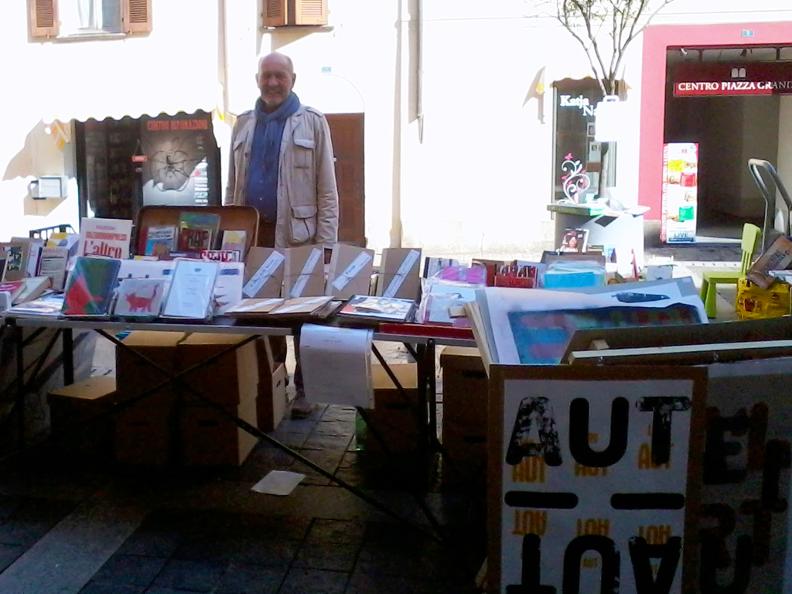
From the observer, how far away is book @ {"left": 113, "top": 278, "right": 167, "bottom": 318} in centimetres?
314

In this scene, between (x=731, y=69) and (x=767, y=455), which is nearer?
(x=767, y=455)

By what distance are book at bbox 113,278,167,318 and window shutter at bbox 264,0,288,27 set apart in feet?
29.4

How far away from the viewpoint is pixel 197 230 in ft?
Result: 12.4

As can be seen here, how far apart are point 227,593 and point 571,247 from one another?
211 inches

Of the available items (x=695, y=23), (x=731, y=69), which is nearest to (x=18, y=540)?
(x=695, y=23)

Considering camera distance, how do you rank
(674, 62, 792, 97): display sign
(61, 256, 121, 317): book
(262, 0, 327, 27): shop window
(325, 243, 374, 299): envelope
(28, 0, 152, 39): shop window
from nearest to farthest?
(61, 256, 121, 317): book
(325, 243, 374, 299): envelope
(262, 0, 327, 27): shop window
(28, 0, 152, 39): shop window
(674, 62, 792, 97): display sign

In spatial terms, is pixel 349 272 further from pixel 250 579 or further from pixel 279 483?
pixel 250 579

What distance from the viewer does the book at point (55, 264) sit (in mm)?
3635

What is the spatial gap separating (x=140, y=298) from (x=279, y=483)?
0.98 metres

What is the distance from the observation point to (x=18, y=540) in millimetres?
3168

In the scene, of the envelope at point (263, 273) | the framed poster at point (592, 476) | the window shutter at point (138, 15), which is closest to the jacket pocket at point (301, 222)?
the envelope at point (263, 273)

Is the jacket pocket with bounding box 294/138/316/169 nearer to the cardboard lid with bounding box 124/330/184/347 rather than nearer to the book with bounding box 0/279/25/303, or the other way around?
the cardboard lid with bounding box 124/330/184/347

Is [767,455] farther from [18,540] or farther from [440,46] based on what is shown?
[440,46]

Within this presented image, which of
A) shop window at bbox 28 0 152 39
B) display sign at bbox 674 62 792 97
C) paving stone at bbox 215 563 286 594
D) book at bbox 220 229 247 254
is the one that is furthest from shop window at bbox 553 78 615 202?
paving stone at bbox 215 563 286 594
